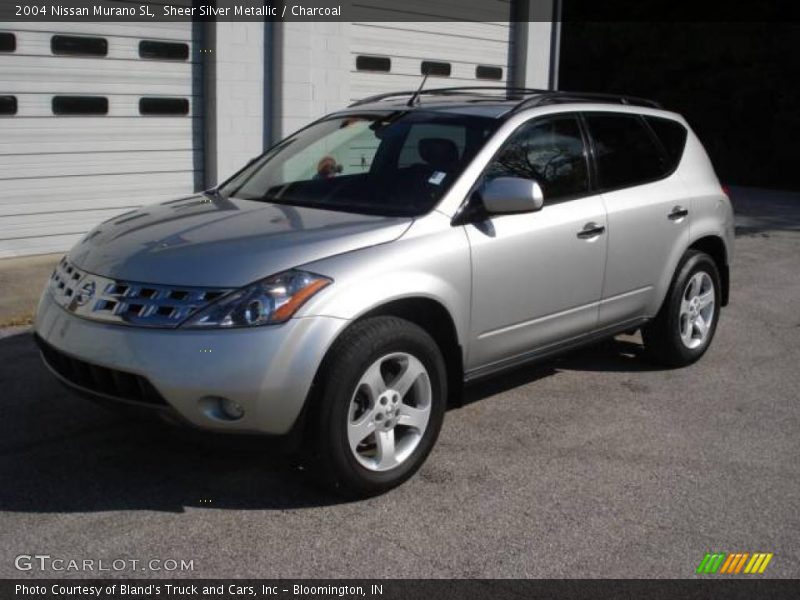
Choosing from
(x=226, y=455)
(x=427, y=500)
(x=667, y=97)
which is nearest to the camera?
(x=427, y=500)

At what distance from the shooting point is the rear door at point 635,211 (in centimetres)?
557

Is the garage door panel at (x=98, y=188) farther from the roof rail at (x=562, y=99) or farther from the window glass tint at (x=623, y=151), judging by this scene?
the window glass tint at (x=623, y=151)

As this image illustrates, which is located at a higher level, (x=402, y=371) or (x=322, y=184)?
(x=322, y=184)

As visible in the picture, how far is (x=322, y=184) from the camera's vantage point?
5.14 m

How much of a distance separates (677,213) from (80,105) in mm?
5266

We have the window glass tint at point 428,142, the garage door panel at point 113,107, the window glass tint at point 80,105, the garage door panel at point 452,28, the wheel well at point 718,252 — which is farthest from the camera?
the garage door panel at point 452,28

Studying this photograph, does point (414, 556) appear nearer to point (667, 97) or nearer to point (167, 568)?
point (167, 568)

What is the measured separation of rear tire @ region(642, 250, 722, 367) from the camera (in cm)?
616

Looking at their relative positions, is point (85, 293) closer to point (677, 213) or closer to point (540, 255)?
point (540, 255)

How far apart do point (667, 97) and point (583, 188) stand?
17.3m

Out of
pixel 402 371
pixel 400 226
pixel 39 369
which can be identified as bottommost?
pixel 39 369

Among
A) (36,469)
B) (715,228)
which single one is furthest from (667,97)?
(36,469)

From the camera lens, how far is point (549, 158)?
17.3 feet

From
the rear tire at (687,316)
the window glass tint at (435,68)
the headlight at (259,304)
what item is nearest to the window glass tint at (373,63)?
the window glass tint at (435,68)
